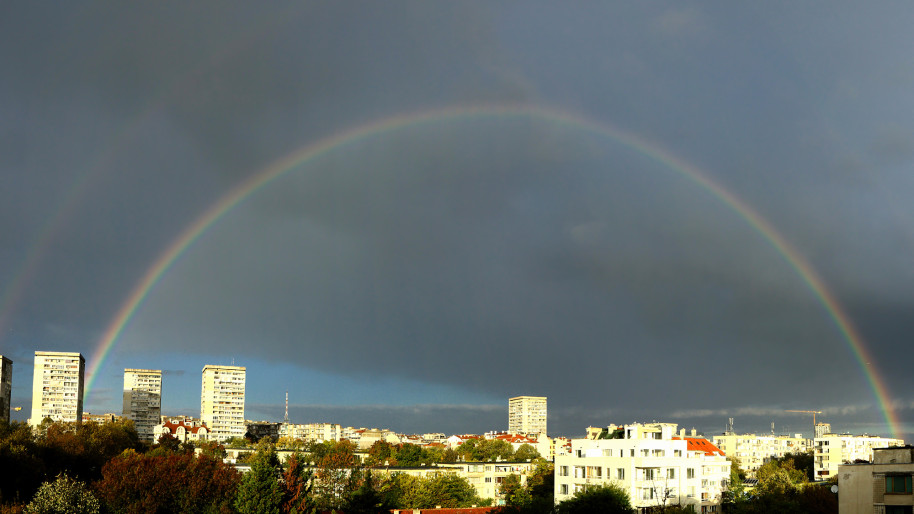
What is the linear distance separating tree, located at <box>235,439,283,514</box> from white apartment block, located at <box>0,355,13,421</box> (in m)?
98.3

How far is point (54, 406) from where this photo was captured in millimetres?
198875

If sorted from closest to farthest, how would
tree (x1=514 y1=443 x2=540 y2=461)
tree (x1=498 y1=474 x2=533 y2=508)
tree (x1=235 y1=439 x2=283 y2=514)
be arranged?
tree (x1=235 y1=439 x2=283 y2=514) < tree (x1=498 y1=474 x2=533 y2=508) < tree (x1=514 y1=443 x2=540 y2=461)

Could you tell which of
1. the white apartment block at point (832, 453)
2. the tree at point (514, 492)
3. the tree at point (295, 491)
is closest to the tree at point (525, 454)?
the tree at point (514, 492)

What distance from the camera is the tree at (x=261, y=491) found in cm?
5575

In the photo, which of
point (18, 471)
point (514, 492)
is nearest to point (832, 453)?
point (514, 492)

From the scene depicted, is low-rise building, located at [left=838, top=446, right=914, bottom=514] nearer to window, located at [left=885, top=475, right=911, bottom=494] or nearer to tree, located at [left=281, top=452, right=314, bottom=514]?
window, located at [left=885, top=475, right=911, bottom=494]

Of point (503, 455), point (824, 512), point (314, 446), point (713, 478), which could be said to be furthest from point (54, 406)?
point (824, 512)

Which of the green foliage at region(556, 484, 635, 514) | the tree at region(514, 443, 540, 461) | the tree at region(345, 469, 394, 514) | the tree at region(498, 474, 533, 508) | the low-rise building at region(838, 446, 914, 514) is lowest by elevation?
the tree at region(514, 443, 540, 461)

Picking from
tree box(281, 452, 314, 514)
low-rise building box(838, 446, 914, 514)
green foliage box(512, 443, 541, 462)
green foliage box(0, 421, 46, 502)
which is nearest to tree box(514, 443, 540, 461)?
green foliage box(512, 443, 541, 462)

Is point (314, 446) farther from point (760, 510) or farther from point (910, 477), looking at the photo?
point (910, 477)

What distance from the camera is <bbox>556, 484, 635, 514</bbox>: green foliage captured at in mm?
58434

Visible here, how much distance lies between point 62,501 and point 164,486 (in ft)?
35.1

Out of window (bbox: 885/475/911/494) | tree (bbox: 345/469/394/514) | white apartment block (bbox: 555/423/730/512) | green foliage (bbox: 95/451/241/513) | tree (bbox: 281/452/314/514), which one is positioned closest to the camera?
window (bbox: 885/475/911/494)

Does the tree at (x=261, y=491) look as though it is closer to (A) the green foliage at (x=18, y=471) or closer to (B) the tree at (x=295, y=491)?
→ (B) the tree at (x=295, y=491)
